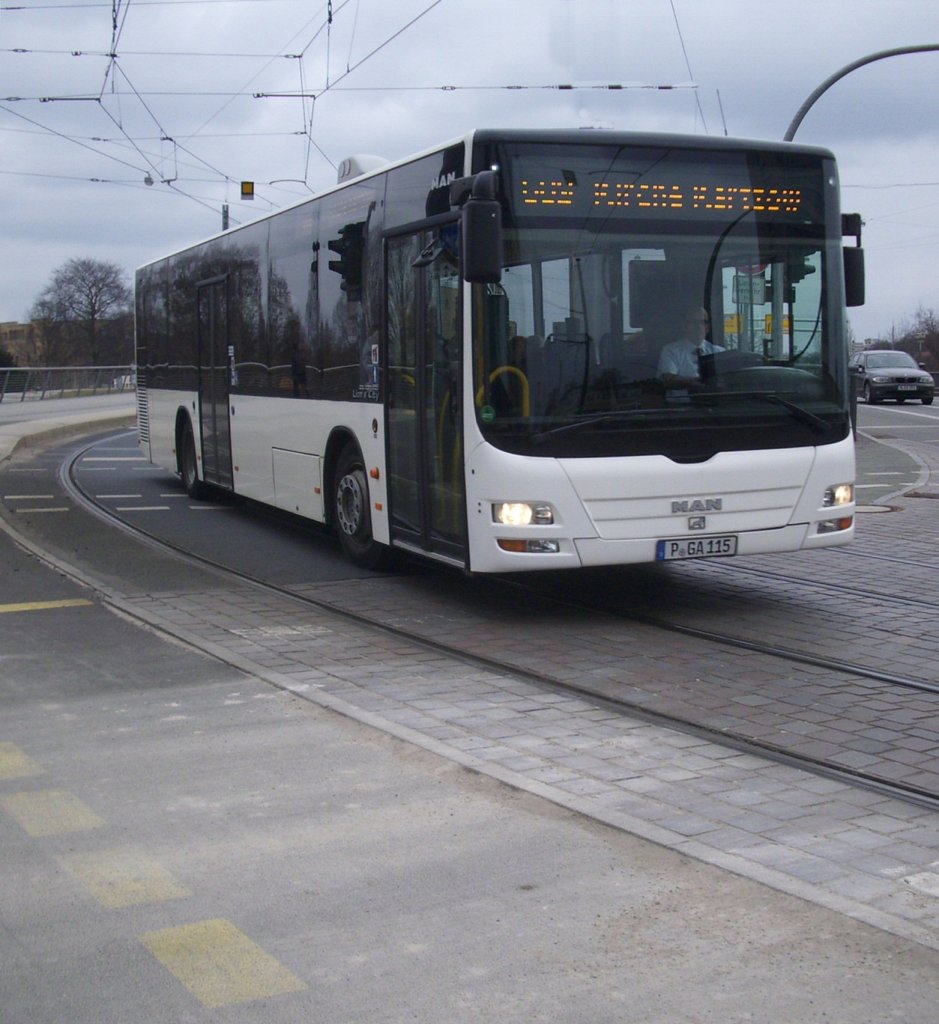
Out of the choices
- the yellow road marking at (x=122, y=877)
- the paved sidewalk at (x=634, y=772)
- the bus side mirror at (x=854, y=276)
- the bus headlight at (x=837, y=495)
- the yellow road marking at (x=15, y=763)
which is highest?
the bus side mirror at (x=854, y=276)

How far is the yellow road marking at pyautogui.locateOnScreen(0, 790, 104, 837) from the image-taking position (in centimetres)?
523

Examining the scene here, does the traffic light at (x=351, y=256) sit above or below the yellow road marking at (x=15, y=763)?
above

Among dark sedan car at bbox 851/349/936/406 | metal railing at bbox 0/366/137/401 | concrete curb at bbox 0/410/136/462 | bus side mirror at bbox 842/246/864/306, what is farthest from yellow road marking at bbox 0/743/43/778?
metal railing at bbox 0/366/137/401

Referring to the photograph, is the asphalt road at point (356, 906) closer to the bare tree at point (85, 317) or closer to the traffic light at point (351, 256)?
the traffic light at point (351, 256)

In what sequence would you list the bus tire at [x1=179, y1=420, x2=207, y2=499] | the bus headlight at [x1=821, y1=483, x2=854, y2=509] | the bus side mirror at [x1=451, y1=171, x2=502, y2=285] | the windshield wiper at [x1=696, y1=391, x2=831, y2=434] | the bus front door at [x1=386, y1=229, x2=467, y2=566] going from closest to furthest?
the bus side mirror at [x1=451, y1=171, x2=502, y2=285] < the windshield wiper at [x1=696, y1=391, x2=831, y2=434] < the bus front door at [x1=386, y1=229, x2=467, y2=566] < the bus headlight at [x1=821, y1=483, x2=854, y2=509] < the bus tire at [x1=179, y1=420, x2=207, y2=499]

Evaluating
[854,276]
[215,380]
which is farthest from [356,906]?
[215,380]

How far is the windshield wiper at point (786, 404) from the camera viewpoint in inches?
356

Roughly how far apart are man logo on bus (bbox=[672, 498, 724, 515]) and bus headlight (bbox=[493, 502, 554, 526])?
84 centimetres

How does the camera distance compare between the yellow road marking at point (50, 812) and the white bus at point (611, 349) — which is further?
the white bus at point (611, 349)

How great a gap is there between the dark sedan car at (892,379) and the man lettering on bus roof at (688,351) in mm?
35460

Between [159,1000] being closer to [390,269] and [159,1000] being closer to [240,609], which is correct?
[240,609]

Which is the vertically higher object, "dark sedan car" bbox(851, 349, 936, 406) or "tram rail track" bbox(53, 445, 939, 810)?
"dark sedan car" bbox(851, 349, 936, 406)

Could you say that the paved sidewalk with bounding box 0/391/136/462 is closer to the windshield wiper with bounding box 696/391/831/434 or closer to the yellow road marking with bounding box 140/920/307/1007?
the windshield wiper with bounding box 696/391/831/434

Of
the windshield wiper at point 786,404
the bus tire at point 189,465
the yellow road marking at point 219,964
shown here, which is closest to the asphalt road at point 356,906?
the yellow road marking at point 219,964
